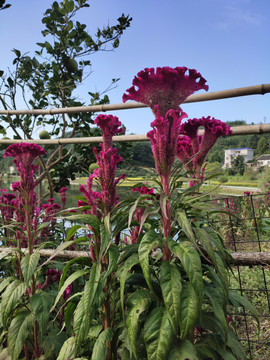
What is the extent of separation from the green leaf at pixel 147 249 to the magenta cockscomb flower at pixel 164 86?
1.40 feet

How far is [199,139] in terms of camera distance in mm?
1379

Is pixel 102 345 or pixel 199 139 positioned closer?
pixel 102 345

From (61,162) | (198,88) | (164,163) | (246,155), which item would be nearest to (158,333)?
(164,163)

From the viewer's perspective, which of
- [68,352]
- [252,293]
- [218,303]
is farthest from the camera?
[252,293]

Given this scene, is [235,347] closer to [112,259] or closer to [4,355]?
[112,259]

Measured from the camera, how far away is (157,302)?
3.26 ft

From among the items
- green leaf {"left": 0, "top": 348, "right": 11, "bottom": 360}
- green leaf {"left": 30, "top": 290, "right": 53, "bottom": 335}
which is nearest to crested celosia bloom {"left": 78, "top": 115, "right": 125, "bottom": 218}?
green leaf {"left": 30, "top": 290, "right": 53, "bottom": 335}

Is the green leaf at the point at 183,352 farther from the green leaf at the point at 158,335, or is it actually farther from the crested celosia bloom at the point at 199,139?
the crested celosia bloom at the point at 199,139

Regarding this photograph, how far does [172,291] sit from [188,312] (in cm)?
7

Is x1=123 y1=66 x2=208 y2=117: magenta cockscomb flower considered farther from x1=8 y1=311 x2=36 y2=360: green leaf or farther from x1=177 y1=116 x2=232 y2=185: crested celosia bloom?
x1=8 y1=311 x2=36 y2=360: green leaf

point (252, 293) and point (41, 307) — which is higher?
point (41, 307)

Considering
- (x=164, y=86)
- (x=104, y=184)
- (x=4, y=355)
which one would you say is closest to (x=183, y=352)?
(x=104, y=184)

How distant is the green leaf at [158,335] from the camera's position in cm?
88

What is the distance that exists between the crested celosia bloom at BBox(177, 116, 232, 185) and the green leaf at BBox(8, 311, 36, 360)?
0.99 meters
